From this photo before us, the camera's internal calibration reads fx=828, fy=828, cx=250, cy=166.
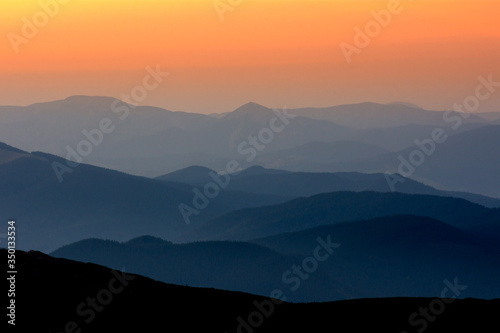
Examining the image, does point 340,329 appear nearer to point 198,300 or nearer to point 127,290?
point 198,300

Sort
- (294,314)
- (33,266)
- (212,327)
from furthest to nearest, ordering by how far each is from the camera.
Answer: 1. (33,266)
2. (294,314)
3. (212,327)

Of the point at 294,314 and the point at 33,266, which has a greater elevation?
the point at 33,266

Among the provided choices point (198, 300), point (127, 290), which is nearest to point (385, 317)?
point (198, 300)

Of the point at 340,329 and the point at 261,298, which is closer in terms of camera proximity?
the point at 340,329

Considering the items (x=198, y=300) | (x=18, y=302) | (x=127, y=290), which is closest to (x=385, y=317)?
(x=198, y=300)

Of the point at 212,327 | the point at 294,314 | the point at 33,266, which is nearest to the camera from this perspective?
the point at 212,327

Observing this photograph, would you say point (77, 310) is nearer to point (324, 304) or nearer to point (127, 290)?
point (127, 290)
